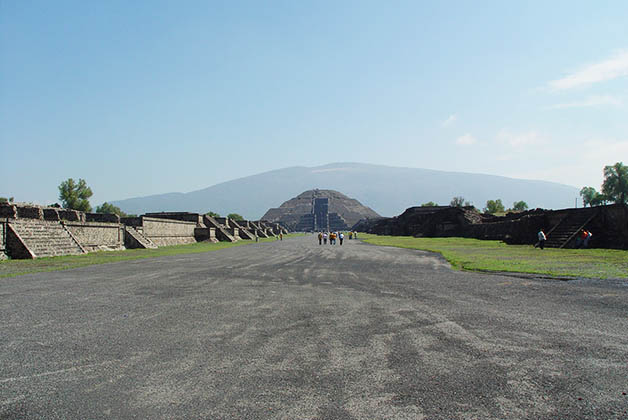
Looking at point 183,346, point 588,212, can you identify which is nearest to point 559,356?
point 183,346

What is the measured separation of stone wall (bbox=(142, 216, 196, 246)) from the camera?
139 feet

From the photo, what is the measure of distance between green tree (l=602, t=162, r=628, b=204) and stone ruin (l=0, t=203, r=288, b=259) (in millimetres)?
67487

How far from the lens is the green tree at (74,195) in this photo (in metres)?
81.4

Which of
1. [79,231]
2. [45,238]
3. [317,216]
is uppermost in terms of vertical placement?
[317,216]

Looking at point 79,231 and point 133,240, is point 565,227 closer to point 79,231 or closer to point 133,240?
point 79,231

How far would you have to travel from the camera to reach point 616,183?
72.2 metres

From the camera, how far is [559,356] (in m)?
5.44

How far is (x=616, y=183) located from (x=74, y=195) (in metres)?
99.2

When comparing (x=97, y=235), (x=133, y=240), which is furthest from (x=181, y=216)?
(x=97, y=235)

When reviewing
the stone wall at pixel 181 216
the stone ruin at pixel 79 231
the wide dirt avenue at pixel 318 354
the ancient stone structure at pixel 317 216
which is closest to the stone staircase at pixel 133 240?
the stone ruin at pixel 79 231

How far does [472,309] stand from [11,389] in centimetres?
763

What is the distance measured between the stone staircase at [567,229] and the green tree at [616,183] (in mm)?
54639

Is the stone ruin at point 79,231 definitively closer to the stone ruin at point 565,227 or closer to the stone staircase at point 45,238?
the stone staircase at point 45,238

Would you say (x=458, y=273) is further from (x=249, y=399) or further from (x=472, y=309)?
(x=249, y=399)
